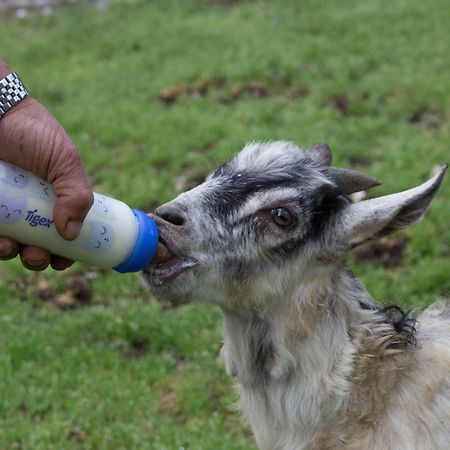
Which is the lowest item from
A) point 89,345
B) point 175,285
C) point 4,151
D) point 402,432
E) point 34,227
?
point 89,345

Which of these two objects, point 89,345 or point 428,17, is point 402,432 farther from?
point 428,17

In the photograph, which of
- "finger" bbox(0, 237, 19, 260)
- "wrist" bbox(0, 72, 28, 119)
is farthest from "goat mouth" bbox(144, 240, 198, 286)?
"wrist" bbox(0, 72, 28, 119)

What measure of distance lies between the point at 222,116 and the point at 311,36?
2.63 m

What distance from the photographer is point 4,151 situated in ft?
11.8

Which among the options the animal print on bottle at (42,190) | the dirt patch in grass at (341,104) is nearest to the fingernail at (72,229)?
the animal print on bottle at (42,190)

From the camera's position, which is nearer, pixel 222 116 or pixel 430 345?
pixel 430 345

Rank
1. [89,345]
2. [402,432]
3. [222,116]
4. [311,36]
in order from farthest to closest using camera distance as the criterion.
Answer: [311,36], [222,116], [89,345], [402,432]

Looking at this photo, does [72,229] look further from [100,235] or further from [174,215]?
[174,215]

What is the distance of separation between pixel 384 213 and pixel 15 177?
4.58ft

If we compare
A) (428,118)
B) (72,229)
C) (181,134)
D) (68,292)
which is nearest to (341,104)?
(428,118)

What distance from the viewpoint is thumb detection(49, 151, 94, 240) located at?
3.40 m

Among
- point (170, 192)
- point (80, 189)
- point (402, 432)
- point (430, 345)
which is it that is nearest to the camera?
point (80, 189)

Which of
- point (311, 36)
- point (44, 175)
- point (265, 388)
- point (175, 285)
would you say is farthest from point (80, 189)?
point (311, 36)

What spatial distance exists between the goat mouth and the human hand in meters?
0.35
